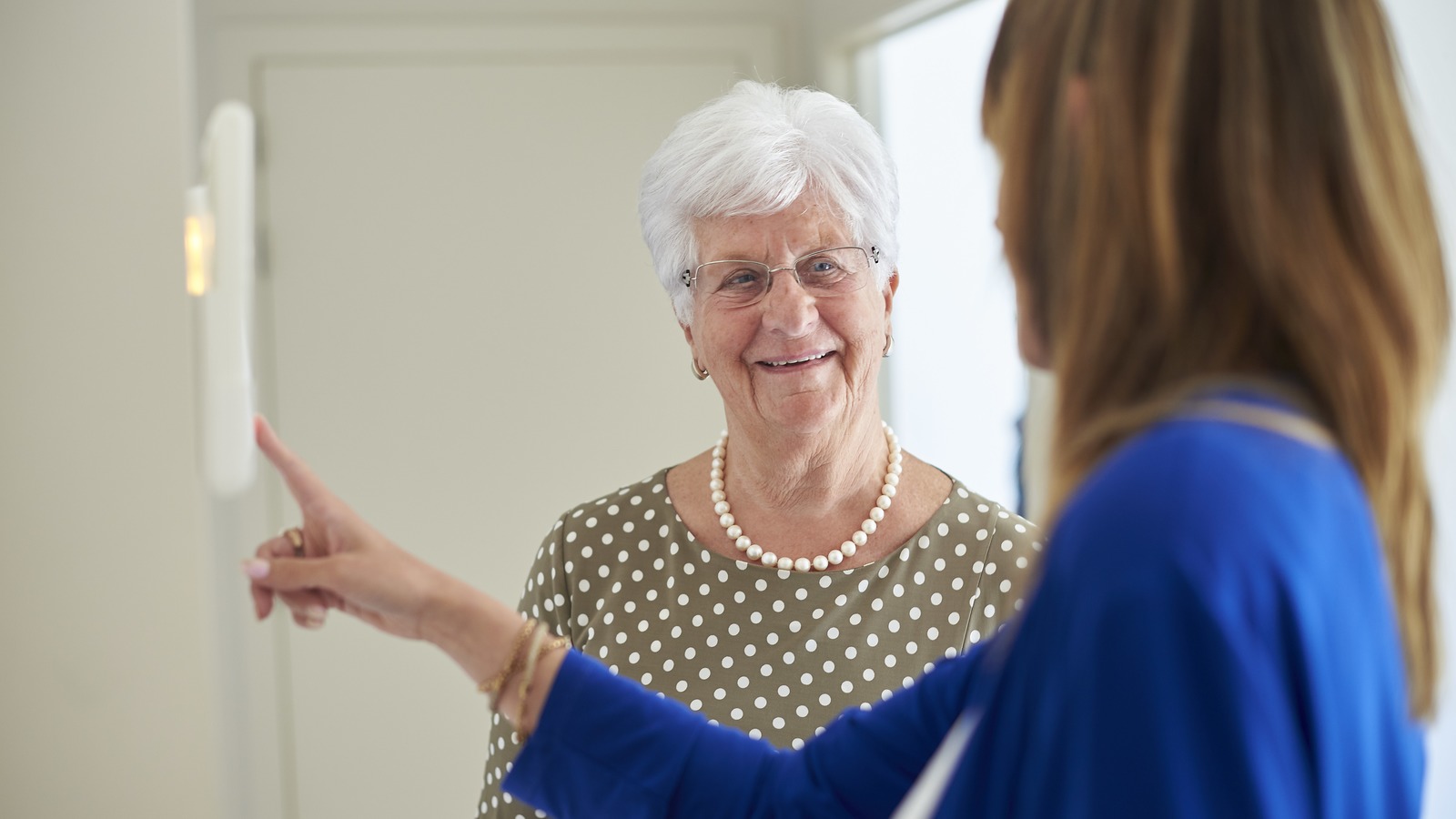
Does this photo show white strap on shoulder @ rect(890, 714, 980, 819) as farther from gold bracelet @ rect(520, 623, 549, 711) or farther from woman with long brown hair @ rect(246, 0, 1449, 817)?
gold bracelet @ rect(520, 623, 549, 711)

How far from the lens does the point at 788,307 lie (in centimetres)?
158

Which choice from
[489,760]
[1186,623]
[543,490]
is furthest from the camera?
[543,490]

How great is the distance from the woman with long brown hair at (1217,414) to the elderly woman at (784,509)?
2.78ft

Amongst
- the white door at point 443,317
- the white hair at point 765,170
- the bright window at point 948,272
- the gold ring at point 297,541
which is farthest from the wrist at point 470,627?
the white door at point 443,317

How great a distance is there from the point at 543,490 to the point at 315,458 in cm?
59

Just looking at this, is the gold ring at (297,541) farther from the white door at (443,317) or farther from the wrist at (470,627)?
the white door at (443,317)

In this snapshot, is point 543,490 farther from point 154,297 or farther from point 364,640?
point 154,297

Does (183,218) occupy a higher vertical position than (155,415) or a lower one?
higher

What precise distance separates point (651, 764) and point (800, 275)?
0.74 m

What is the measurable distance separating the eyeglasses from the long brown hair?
0.96m

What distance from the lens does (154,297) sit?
4.54 ft

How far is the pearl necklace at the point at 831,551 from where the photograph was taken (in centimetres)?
161

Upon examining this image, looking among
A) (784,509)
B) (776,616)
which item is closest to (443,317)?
(784,509)

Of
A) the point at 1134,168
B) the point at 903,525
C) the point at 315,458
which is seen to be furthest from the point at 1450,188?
the point at 315,458
